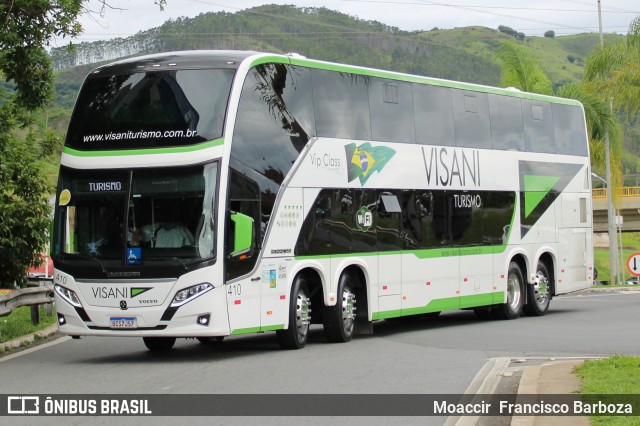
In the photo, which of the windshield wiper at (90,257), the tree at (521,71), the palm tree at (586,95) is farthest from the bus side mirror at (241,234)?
the tree at (521,71)

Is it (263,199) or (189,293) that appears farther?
(263,199)

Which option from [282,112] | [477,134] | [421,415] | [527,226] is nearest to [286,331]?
[282,112]

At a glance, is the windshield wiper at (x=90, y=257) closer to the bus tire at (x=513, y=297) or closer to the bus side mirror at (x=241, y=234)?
the bus side mirror at (x=241, y=234)

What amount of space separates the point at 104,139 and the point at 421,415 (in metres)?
7.26

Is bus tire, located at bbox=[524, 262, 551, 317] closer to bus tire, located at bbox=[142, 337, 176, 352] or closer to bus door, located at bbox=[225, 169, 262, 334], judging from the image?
A: bus tire, located at bbox=[142, 337, 176, 352]

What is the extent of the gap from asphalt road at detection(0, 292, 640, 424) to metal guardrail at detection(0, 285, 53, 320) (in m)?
0.92

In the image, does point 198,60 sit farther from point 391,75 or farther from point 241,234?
point 391,75

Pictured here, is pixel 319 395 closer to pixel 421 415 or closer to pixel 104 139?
pixel 421 415

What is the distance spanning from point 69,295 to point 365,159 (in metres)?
5.71

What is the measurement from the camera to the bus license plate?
15.5 m

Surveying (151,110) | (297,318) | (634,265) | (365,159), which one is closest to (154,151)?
(151,110)

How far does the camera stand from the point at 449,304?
2188 cm

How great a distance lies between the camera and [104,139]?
16078 mm

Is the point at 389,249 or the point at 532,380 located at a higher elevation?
the point at 389,249
